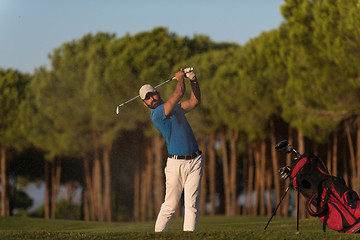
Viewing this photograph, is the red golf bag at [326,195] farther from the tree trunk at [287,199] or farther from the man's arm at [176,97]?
the tree trunk at [287,199]

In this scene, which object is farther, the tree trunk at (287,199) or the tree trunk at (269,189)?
the tree trunk at (269,189)

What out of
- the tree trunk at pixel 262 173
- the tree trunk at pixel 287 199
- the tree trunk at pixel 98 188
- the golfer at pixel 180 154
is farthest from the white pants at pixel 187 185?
the tree trunk at pixel 98 188

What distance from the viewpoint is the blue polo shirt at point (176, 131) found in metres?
9.03

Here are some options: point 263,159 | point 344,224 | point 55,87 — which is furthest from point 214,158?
point 344,224

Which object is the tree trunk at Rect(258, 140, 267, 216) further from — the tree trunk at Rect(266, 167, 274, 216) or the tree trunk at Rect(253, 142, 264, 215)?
the tree trunk at Rect(266, 167, 274, 216)

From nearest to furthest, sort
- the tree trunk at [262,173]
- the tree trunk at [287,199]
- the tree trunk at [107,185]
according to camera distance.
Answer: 1. the tree trunk at [287,199]
2. the tree trunk at [262,173]
3. the tree trunk at [107,185]

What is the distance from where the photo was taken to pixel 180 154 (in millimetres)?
9031

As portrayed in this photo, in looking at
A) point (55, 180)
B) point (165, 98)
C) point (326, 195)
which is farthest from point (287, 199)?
point (326, 195)

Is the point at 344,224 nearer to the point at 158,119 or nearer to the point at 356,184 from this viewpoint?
the point at 158,119

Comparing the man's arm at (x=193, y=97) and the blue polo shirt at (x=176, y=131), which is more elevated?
the man's arm at (x=193, y=97)

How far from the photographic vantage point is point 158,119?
905 cm

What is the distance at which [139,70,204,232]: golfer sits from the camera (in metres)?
8.99

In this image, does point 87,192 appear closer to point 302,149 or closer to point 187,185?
point 302,149

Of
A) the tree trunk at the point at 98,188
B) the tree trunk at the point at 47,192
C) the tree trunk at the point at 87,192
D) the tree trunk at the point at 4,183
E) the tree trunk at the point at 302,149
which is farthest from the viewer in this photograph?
the tree trunk at the point at 47,192
